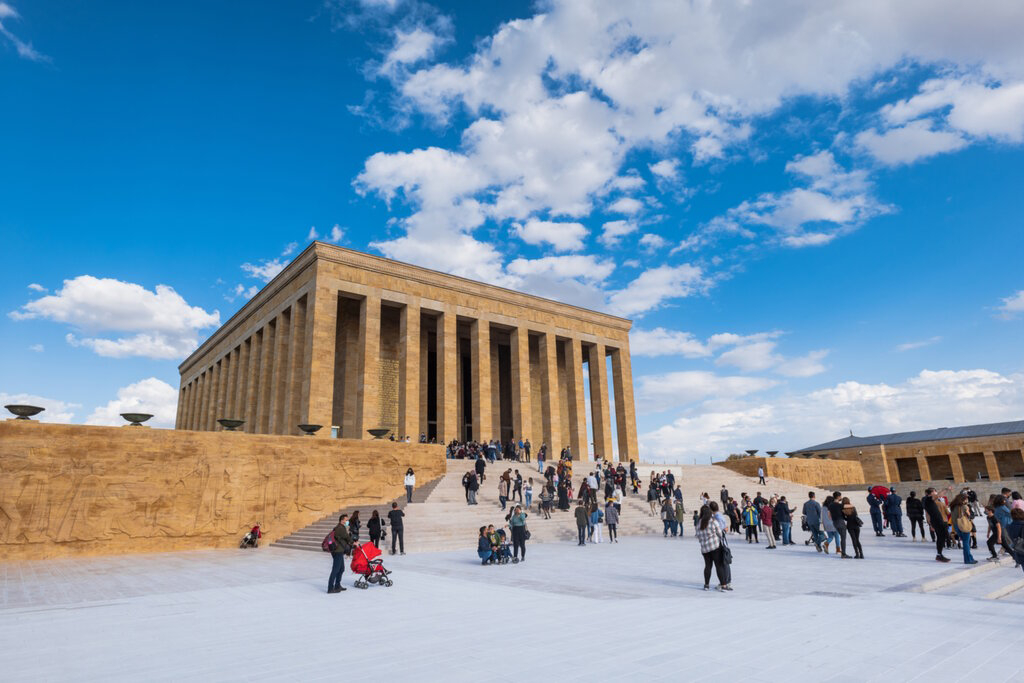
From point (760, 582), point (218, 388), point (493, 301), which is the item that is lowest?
point (760, 582)

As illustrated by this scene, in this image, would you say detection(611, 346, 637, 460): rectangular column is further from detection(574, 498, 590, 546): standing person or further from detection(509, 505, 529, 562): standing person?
detection(509, 505, 529, 562): standing person

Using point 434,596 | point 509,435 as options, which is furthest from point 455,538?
point 509,435

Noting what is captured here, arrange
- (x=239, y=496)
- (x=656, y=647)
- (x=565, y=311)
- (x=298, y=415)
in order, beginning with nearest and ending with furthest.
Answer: (x=656, y=647) → (x=239, y=496) → (x=298, y=415) → (x=565, y=311)

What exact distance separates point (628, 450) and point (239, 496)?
24712mm

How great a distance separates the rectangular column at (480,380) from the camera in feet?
98.5

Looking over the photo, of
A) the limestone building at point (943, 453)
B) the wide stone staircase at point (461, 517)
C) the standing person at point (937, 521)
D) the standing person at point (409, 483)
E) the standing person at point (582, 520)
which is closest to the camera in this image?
the standing person at point (937, 521)

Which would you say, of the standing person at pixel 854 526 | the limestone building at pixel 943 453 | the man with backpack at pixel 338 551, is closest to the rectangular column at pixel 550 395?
the limestone building at pixel 943 453

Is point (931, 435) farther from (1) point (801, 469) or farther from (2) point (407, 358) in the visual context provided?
(2) point (407, 358)

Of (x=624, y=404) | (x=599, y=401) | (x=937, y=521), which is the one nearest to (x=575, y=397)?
(x=599, y=401)

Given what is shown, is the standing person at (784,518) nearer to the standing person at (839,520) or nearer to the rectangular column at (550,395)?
the standing person at (839,520)

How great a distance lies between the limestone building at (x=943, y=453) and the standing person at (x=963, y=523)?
31.4m

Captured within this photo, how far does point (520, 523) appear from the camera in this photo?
38.1ft

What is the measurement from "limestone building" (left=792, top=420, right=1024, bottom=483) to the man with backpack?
37.7 metres

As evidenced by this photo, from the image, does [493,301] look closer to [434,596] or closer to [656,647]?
[434,596]
